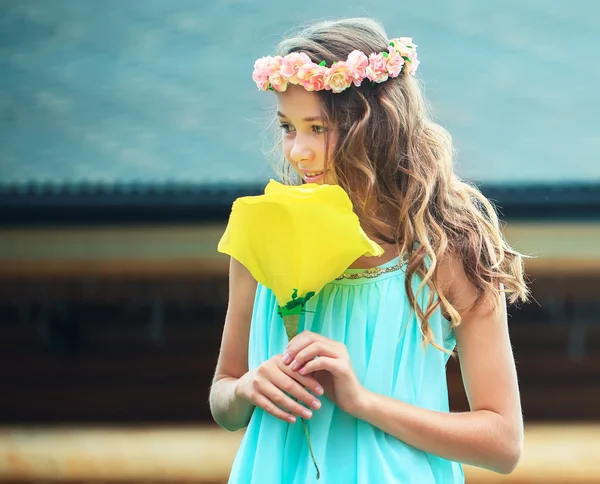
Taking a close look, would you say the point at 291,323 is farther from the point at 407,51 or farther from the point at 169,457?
the point at 169,457

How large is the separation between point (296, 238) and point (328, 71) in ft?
1.17

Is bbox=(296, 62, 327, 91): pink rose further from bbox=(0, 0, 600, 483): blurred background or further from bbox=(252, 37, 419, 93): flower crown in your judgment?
bbox=(0, 0, 600, 483): blurred background

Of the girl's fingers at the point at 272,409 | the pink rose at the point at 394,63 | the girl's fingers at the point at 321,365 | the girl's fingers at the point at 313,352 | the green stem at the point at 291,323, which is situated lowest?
the girl's fingers at the point at 272,409

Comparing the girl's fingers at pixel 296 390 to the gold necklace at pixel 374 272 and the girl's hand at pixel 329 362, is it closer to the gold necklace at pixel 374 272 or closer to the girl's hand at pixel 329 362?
the girl's hand at pixel 329 362

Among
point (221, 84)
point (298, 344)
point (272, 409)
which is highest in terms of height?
point (221, 84)

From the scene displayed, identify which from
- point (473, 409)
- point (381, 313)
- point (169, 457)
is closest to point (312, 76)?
point (381, 313)

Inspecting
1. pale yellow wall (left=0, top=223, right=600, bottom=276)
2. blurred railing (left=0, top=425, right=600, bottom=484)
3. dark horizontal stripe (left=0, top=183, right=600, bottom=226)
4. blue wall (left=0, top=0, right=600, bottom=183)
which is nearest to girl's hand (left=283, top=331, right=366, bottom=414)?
blurred railing (left=0, top=425, right=600, bottom=484)

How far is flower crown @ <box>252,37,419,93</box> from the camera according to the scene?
61.7 inches

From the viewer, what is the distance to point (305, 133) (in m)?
1.56

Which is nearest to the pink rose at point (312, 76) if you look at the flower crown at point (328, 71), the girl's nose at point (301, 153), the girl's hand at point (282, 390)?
the flower crown at point (328, 71)

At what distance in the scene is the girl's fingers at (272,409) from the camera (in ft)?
4.56

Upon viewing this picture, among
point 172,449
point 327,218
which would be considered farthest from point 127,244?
point 327,218

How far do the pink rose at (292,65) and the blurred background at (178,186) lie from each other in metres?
3.16

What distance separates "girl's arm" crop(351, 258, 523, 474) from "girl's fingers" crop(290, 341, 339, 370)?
0.34ft
